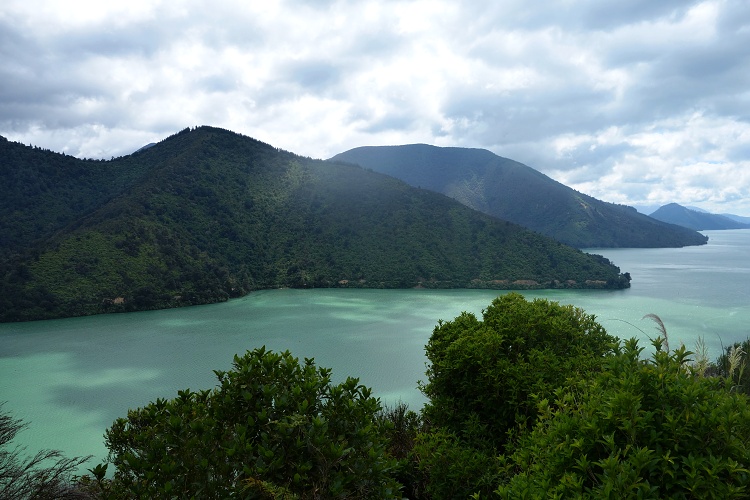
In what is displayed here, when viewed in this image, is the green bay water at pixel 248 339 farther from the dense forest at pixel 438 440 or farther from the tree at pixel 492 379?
the dense forest at pixel 438 440

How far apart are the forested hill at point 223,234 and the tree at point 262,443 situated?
3707 centimetres

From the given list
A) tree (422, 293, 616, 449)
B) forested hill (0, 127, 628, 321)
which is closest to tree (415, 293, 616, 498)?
tree (422, 293, 616, 449)

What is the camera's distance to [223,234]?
51969 millimetres

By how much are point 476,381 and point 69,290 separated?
37.8 meters

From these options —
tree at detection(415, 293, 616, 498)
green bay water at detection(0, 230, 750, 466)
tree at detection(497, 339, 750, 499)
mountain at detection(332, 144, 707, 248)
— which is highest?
mountain at detection(332, 144, 707, 248)

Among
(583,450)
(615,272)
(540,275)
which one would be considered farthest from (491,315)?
(615,272)

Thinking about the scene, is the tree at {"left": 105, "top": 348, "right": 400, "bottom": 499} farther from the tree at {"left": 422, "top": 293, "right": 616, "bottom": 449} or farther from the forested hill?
the forested hill

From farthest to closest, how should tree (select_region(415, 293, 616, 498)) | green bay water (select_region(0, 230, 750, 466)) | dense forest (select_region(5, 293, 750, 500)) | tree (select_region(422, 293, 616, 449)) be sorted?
green bay water (select_region(0, 230, 750, 466)), tree (select_region(422, 293, 616, 449)), tree (select_region(415, 293, 616, 498)), dense forest (select_region(5, 293, 750, 500))

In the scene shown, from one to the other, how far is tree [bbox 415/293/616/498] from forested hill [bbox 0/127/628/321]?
3626 cm

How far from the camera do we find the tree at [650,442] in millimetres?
2184

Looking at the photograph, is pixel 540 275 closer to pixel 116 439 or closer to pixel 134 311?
pixel 134 311

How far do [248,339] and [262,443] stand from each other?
25.1m

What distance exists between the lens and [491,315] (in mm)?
6957

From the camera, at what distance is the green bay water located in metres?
17.1
